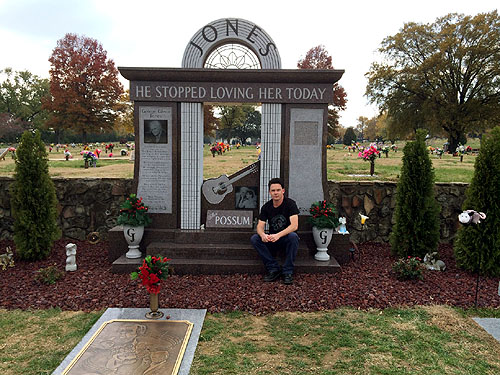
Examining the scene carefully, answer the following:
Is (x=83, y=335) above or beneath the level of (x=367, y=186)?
beneath

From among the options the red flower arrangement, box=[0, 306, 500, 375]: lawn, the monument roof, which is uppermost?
the monument roof

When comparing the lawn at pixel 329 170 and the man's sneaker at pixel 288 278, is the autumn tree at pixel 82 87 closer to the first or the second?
the lawn at pixel 329 170

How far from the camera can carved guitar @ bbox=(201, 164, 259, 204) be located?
679 centimetres

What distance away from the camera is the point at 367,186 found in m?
7.96

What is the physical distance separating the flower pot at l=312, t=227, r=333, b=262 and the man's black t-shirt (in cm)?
71

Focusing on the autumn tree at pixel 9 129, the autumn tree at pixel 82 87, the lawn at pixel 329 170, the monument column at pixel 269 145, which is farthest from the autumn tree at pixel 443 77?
the autumn tree at pixel 9 129

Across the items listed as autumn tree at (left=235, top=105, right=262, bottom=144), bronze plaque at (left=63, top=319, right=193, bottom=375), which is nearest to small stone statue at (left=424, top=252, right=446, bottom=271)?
bronze plaque at (left=63, top=319, right=193, bottom=375)

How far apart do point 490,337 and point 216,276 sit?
370cm

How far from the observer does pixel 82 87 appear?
1312 inches

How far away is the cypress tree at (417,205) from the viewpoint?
6.43 meters

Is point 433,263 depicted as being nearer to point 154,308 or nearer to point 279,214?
point 279,214

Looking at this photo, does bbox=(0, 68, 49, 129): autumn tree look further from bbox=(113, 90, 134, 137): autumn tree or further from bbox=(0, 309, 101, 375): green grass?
bbox=(0, 309, 101, 375): green grass

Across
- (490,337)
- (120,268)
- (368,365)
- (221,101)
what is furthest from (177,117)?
(490,337)

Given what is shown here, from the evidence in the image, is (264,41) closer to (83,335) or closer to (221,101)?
(221,101)
